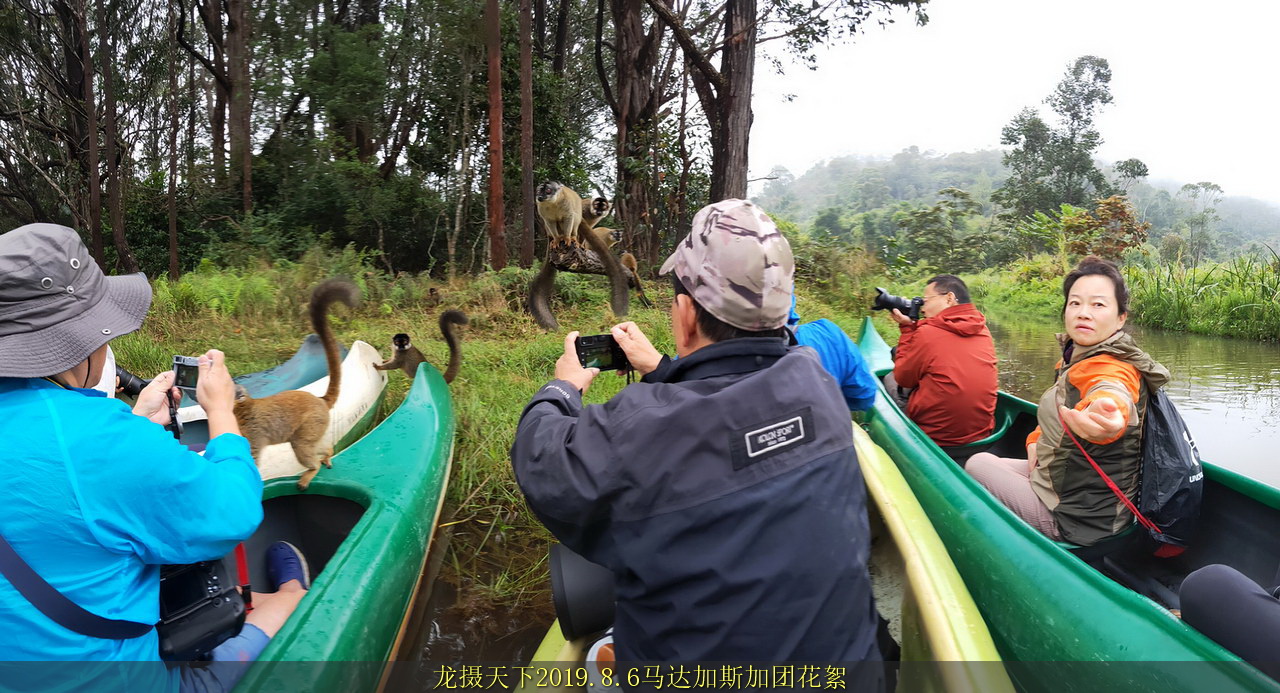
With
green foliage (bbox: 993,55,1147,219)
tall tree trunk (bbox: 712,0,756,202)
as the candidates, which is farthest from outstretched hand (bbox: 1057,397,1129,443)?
green foliage (bbox: 993,55,1147,219)

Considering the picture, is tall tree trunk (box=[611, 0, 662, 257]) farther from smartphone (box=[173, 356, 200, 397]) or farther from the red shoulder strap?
smartphone (box=[173, 356, 200, 397])

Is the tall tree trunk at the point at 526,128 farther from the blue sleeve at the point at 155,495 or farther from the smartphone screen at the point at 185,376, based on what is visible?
the blue sleeve at the point at 155,495

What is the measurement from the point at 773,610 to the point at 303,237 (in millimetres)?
12298

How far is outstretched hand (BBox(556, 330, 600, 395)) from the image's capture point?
1588mm

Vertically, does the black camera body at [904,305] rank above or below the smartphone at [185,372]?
above

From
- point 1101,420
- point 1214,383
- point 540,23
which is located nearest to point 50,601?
point 1101,420

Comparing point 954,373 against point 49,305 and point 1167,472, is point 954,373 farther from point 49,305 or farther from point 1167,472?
point 49,305

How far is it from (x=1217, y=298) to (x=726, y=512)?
44.0ft

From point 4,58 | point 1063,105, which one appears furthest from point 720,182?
point 1063,105

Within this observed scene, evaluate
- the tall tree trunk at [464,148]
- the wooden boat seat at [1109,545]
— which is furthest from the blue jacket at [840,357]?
the tall tree trunk at [464,148]

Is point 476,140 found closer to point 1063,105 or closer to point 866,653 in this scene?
point 866,653

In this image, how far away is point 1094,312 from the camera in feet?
7.63

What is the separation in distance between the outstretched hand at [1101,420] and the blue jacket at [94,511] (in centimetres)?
241

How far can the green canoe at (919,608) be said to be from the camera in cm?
139
